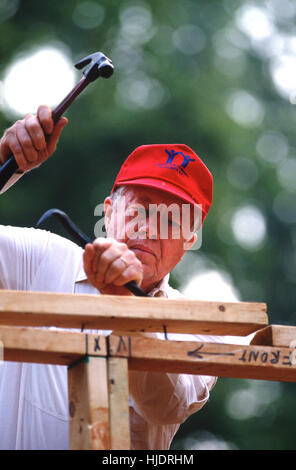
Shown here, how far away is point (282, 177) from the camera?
8469 millimetres

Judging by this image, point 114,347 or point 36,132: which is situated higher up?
point 36,132

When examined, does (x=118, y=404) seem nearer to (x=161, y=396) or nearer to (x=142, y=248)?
(x=161, y=396)

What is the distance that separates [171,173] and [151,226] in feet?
0.72

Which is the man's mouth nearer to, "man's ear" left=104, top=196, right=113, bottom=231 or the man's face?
the man's face

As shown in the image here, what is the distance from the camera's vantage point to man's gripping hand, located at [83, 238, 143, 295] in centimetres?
191

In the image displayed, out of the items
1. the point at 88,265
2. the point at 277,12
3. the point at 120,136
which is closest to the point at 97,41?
the point at 120,136

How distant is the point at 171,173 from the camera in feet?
9.12

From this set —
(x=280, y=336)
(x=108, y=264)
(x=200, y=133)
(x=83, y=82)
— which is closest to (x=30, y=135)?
(x=83, y=82)

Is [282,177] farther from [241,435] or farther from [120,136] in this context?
[241,435]

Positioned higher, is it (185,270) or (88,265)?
(185,270)

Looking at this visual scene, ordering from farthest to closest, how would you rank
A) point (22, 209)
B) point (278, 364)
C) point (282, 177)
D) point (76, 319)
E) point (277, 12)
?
point (277, 12)
point (282, 177)
point (22, 209)
point (278, 364)
point (76, 319)

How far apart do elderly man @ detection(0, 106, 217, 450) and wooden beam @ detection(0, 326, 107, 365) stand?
252 mm

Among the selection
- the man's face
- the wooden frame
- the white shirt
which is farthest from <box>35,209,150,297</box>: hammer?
the man's face
